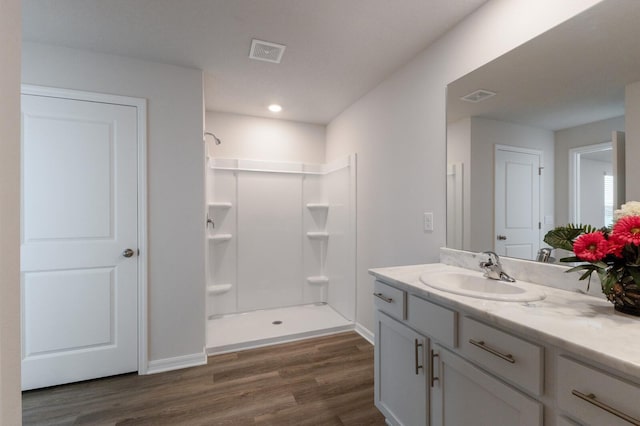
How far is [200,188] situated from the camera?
2.37 meters

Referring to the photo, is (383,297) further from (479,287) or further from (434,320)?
(479,287)

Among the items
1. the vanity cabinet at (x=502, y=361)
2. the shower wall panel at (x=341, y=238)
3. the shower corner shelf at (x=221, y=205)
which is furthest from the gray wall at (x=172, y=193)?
the vanity cabinet at (x=502, y=361)

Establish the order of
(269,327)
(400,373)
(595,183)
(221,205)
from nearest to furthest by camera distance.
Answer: (595,183), (400,373), (269,327), (221,205)

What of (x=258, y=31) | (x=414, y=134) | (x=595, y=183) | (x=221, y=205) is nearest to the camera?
(x=595, y=183)

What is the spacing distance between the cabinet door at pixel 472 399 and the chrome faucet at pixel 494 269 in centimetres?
52

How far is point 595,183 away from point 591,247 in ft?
1.42

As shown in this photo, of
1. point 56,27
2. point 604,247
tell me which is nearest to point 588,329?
point 604,247

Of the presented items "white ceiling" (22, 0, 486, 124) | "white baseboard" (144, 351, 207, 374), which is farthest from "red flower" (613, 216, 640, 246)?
"white baseboard" (144, 351, 207, 374)

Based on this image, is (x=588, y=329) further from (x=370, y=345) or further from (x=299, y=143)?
(x=299, y=143)

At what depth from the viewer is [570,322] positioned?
90 cm

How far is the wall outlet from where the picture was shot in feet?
6.57

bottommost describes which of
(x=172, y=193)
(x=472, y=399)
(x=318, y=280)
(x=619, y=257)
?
(x=318, y=280)

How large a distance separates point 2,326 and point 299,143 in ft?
10.7

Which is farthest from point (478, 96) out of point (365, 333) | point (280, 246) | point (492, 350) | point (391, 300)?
point (280, 246)
